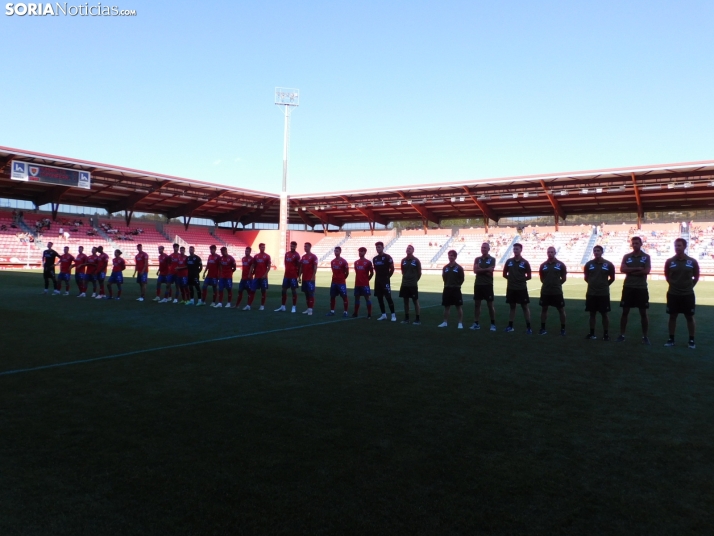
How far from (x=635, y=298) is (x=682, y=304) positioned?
736mm

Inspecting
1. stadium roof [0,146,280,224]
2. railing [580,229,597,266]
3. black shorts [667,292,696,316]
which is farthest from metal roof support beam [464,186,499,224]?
black shorts [667,292,696,316]

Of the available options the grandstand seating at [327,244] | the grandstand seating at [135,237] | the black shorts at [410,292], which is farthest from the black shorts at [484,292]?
the grandstand seating at [327,244]

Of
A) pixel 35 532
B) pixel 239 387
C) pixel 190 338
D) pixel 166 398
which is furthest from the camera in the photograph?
pixel 190 338

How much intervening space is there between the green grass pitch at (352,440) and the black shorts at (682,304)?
964mm

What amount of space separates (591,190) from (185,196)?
35.5 meters

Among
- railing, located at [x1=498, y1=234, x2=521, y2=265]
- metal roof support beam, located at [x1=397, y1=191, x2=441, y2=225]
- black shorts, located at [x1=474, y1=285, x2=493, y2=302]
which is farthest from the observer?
metal roof support beam, located at [x1=397, y1=191, x2=441, y2=225]

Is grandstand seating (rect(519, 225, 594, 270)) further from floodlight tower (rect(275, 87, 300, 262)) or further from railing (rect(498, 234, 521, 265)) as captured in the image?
floodlight tower (rect(275, 87, 300, 262))

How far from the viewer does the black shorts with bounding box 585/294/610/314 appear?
9.11 meters

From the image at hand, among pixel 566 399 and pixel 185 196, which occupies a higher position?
pixel 185 196

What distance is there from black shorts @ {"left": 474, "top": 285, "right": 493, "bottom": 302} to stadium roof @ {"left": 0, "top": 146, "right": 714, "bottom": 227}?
30.3 metres

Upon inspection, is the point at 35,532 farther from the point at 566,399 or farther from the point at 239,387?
the point at 566,399

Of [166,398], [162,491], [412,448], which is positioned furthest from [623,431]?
[166,398]

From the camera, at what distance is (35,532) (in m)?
2.64

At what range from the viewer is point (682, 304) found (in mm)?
8352
